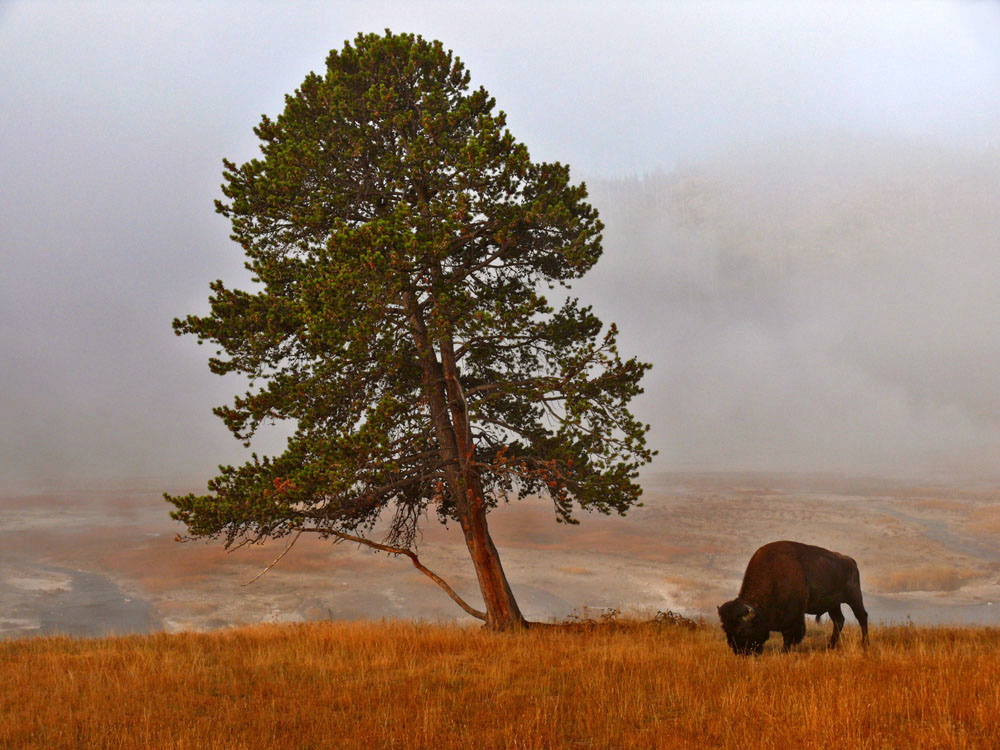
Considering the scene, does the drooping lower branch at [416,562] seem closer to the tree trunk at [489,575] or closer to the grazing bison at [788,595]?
the tree trunk at [489,575]

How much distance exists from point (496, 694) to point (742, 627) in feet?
17.3

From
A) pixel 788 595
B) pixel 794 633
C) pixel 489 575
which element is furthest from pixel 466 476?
pixel 794 633

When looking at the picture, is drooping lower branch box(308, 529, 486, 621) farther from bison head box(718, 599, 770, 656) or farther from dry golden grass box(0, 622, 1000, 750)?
bison head box(718, 599, 770, 656)

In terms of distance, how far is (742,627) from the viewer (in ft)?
40.6

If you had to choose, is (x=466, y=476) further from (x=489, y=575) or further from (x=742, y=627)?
(x=742, y=627)

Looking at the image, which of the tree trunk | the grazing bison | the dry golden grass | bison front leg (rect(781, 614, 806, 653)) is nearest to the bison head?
the grazing bison

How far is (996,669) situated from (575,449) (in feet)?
25.2

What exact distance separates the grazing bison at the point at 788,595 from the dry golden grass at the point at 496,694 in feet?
1.30

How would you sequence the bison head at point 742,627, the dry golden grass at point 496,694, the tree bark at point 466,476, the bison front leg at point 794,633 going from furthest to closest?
the tree bark at point 466,476
the bison front leg at point 794,633
the bison head at point 742,627
the dry golden grass at point 496,694

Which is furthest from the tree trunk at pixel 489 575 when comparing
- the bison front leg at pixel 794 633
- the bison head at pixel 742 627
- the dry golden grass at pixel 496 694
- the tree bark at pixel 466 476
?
the bison front leg at pixel 794 633

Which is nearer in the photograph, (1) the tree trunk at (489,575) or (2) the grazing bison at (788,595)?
(2) the grazing bison at (788,595)

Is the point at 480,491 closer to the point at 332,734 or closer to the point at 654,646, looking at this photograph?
the point at 654,646

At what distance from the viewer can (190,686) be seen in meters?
10.3

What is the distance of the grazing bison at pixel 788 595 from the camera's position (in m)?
12.4
